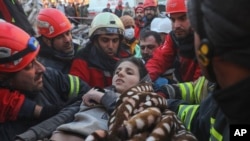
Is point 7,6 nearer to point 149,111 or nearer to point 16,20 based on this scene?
point 16,20

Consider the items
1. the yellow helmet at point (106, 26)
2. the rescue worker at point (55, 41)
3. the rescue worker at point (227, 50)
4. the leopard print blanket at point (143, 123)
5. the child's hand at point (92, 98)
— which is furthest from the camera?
the rescue worker at point (55, 41)

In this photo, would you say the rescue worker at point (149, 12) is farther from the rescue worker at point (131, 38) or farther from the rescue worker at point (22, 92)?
the rescue worker at point (22, 92)

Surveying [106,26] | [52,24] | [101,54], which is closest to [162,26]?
[52,24]

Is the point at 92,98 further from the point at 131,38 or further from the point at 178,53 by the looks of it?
the point at 131,38

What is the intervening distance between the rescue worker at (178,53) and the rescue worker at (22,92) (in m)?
1.17

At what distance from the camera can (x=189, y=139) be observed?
173 centimetres

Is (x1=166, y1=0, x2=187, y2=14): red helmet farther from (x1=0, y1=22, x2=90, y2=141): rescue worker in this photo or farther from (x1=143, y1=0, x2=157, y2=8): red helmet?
(x1=143, y1=0, x2=157, y2=8): red helmet

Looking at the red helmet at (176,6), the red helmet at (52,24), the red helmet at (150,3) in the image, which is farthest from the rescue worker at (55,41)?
the red helmet at (150,3)

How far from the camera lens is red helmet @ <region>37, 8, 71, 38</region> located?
463cm

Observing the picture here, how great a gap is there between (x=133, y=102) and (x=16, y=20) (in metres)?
2.60

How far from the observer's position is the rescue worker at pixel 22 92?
252 cm

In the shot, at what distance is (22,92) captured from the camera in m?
2.66

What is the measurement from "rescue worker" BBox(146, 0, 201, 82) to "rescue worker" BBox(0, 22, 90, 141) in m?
1.17

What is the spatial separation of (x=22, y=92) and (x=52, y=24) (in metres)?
2.16
